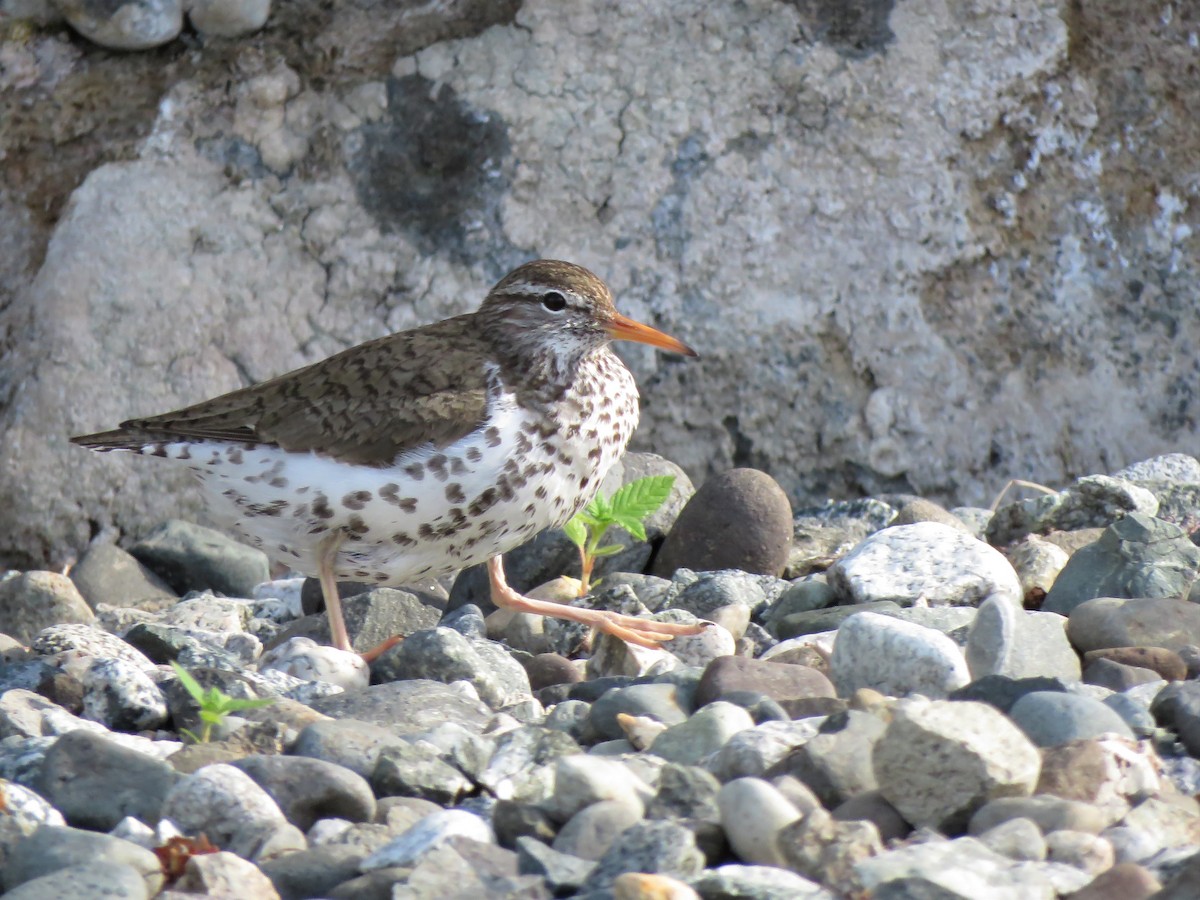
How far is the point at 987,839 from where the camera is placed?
3527mm

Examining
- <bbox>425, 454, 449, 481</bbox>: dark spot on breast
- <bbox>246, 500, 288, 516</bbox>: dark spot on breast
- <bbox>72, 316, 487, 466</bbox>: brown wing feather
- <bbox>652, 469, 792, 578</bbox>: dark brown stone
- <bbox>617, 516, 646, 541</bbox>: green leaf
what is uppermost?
<bbox>72, 316, 487, 466</bbox>: brown wing feather

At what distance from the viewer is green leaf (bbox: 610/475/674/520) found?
263 inches

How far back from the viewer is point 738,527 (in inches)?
274

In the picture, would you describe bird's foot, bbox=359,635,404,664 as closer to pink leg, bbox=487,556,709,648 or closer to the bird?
the bird

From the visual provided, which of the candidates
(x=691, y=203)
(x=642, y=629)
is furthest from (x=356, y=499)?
(x=691, y=203)

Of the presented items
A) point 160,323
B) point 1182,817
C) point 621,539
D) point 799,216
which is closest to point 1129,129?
point 799,216

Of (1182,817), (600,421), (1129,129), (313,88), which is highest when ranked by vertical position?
(313,88)

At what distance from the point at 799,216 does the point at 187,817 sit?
5596mm

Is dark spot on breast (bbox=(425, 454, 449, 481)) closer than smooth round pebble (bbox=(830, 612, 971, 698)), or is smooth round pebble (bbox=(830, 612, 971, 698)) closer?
smooth round pebble (bbox=(830, 612, 971, 698))

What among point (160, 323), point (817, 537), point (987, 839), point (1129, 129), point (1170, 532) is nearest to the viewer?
point (987, 839)

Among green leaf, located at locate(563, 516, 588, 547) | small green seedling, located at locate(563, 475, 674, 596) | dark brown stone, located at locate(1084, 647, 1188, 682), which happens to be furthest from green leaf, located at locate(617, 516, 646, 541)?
dark brown stone, located at locate(1084, 647, 1188, 682)

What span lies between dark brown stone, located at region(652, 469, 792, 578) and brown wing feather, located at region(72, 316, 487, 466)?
134 centimetres

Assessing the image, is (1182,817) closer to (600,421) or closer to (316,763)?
(316,763)

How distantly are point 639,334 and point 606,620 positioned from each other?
4.09 ft
